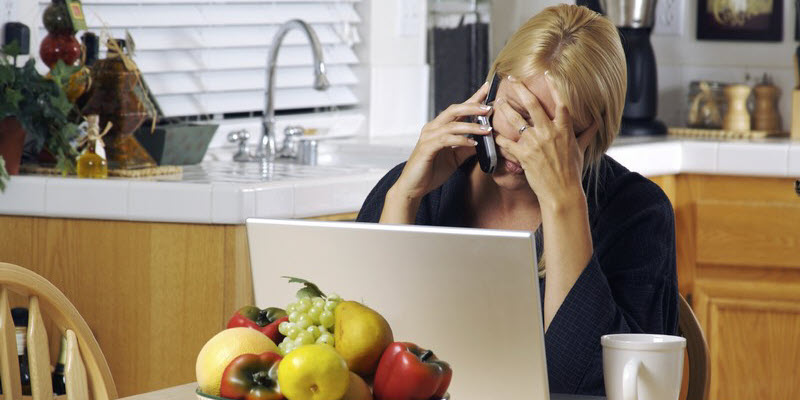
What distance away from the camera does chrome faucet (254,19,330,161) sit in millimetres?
2766

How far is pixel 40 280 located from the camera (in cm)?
147

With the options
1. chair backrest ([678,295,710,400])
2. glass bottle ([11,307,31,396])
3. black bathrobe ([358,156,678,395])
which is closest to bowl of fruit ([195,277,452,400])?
black bathrobe ([358,156,678,395])

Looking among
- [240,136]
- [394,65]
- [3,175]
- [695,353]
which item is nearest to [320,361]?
[695,353]

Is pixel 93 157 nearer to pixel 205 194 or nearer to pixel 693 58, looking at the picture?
pixel 205 194

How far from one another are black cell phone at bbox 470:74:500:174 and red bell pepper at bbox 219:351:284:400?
589 mm

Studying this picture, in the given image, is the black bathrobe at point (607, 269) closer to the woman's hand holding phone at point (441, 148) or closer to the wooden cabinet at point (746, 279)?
the woman's hand holding phone at point (441, 148)

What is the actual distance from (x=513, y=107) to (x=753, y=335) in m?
1.83

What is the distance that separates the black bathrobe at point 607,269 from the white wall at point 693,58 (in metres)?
2.18

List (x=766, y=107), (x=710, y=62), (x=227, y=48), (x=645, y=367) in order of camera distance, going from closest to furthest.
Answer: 1. (x=645, y=367)
2. (x=227, y=48)
3. (x=766, y=107)
4. (x=710, y=62)

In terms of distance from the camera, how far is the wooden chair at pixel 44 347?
4.72ft

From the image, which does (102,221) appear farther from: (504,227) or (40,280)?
(504,227)

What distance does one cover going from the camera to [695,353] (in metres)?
1.60

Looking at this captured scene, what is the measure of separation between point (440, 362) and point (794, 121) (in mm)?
2722

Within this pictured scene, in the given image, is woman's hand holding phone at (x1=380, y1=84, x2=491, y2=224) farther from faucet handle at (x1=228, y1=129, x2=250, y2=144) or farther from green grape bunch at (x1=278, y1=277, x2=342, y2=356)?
faucet handle at (x1=228, y1=129, x2=250, y2=144)
